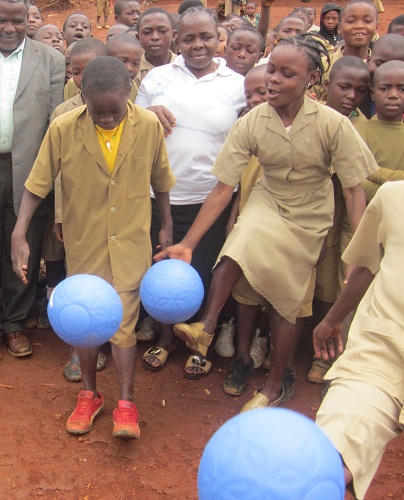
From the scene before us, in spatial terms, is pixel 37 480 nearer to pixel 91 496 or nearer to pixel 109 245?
pixel 91 496

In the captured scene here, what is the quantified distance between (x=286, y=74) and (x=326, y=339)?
62.7 inches

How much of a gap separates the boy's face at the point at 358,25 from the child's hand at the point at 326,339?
2.93 metres

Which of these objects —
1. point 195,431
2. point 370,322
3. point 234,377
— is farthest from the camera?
point 234,377

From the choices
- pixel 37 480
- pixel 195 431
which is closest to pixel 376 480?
pixel 195 431

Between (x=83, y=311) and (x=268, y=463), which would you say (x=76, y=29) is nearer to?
(x=83, y=311)

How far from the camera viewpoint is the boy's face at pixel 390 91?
434cm

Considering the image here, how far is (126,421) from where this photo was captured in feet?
12.8

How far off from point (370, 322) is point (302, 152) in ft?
5.02

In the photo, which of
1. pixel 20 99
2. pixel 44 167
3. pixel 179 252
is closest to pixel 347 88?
pixel 179 252

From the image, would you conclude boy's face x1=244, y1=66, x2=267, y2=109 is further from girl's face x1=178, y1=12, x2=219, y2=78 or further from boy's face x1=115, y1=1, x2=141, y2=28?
boy's face x1=115, y1=1, x2=141, y2=28

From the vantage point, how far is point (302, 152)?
4.02 metres

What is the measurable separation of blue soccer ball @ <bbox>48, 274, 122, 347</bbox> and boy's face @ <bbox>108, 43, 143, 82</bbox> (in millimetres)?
1955

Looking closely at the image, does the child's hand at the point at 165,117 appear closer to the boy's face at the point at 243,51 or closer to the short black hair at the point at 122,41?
the short black hair at the point at 122,41

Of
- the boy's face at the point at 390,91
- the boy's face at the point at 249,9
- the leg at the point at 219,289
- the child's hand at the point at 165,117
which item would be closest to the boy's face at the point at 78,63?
the child's hand at the point at 165,117
